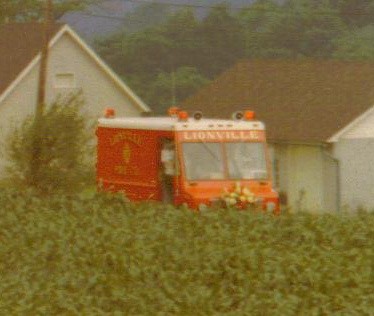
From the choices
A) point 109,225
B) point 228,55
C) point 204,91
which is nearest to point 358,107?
point 204,91

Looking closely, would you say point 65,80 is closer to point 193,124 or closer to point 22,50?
point 22,50

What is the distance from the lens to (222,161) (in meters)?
24.2

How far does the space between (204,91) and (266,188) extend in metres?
22.7

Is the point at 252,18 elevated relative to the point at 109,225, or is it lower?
elevated

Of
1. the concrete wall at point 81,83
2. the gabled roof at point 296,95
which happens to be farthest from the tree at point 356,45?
the gabled roof at point 296,95

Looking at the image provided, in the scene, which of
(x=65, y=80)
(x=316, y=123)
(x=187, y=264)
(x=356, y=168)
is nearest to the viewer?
(x=187, y=264)

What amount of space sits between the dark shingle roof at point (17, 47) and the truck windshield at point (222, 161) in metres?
26.0

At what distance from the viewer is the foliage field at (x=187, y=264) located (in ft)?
45.4

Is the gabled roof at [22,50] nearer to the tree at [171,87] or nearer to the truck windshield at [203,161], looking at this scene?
the tree at [171,87]

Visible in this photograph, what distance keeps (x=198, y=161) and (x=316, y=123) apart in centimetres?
1499

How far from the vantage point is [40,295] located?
48.5ft

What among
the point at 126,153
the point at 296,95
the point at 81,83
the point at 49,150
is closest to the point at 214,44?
the point at 81,83

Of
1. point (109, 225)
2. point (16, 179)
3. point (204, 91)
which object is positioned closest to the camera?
point (109, 225)

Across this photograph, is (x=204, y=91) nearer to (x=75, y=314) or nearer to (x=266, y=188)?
(x=266, y=188)
